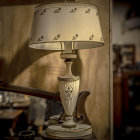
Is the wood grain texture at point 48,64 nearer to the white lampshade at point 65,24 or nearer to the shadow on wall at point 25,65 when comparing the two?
the shadow on wall at point 25,65

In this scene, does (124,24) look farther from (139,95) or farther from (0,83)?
(0,83)

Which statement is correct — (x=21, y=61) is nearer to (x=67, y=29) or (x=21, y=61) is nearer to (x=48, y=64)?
(x=48, y=64)

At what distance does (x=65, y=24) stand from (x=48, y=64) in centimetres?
56

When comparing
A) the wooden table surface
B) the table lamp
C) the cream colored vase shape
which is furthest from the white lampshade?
the wooden table surface

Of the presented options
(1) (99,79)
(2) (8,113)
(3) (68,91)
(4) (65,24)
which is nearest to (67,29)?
(4) (65,24)

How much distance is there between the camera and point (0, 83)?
5.32 ft

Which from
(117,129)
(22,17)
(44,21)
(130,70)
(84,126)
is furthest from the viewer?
(130,70)

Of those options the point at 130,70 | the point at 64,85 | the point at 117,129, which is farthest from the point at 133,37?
the point at 64,85

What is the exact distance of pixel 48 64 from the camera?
1.63 m

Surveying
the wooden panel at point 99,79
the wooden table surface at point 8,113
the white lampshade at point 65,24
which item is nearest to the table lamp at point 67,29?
the white lampshade at point 65,24

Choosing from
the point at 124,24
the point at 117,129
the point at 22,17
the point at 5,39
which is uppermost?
the point at 124,24

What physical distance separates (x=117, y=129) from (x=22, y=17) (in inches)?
130

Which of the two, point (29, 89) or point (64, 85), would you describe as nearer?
point (64, 85)

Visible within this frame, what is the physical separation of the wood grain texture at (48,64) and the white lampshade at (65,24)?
451 millimetres
